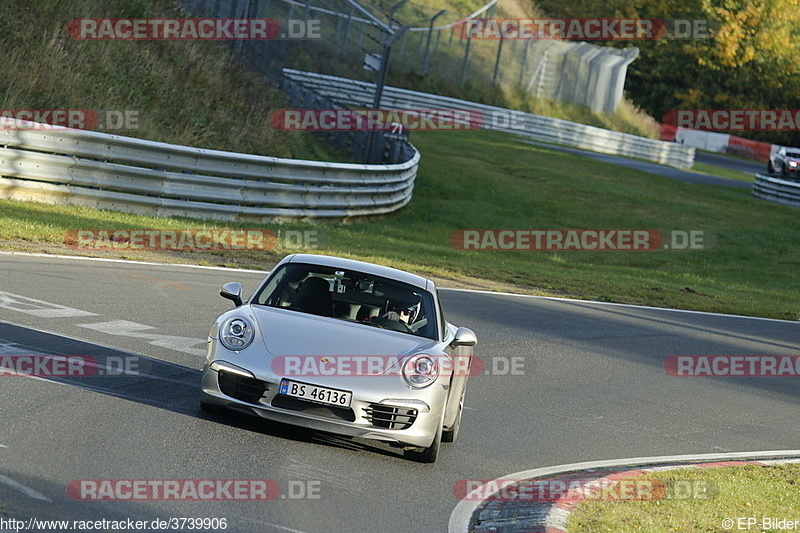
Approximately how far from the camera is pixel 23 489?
5977 millimetres

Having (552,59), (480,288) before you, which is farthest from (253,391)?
(552,59)

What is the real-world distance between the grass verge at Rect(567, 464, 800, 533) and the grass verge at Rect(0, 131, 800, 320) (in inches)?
381

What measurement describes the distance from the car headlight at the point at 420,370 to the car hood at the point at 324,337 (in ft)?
0.36

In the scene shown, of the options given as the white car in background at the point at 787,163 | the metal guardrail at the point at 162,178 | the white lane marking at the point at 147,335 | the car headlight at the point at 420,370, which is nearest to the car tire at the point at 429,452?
the car headlight at the point at 420,370

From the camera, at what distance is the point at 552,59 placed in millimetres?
61375

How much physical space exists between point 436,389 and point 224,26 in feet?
77.6

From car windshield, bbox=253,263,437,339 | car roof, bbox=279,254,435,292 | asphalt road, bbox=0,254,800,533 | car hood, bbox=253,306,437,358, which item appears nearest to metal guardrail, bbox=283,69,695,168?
asphalt road, bbox=0,254,800,533

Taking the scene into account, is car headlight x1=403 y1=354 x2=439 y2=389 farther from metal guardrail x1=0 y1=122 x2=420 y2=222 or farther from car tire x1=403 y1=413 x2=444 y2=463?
metal guardrail x1=0 y1=122 x2=420 y2=222

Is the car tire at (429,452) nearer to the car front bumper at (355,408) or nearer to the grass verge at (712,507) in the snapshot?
the car front bumper at (355,408)

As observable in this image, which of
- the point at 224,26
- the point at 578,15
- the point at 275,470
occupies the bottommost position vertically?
the point at 275,470

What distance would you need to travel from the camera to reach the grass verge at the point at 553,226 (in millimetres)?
19609

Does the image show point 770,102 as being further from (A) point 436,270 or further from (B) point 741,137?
(A) point 436,270

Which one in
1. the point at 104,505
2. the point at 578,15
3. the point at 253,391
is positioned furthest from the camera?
the point at 578,15

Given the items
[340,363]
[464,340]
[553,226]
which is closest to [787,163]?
[553,226]
